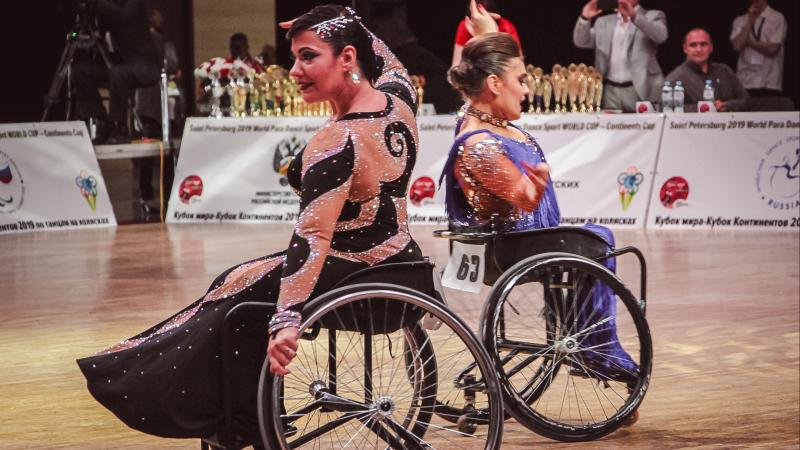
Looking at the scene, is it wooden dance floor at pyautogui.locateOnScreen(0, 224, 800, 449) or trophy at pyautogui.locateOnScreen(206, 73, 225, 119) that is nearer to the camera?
wooden dance floor at pyautogui.locateOnScreen(0, 224, 800, 449)

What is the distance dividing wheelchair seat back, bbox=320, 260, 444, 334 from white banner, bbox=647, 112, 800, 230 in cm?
561

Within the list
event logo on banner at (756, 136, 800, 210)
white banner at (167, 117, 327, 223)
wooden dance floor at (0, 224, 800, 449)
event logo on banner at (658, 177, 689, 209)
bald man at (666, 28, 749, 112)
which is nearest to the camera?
wooden dance floor at (0, 224, 800, 449)

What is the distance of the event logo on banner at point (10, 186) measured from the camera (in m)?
8.82

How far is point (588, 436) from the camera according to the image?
12.4 ft

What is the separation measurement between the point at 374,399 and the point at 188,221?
6516 mm

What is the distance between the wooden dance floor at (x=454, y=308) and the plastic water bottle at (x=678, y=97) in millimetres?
973

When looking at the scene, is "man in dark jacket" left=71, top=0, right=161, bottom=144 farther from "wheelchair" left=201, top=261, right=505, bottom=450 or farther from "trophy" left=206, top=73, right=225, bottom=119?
"wheelchair" left=201, top=261, right=505, bottom=450

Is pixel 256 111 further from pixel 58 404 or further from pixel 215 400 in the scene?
pixel 215 400

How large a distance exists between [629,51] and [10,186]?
4.39m

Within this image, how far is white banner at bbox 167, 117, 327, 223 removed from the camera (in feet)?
30.6

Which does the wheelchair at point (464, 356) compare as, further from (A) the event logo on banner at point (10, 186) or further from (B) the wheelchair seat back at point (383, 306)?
(A) the event logo on banner at point (10, 186)

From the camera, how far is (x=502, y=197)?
3.79m

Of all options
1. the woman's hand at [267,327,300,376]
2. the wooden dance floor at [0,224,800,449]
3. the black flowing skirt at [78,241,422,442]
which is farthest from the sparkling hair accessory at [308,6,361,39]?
the wooden dance floor at [0,224,800,449]

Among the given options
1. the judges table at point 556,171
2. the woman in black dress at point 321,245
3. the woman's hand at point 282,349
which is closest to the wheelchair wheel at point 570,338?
the woman in black dress at point 321,245
